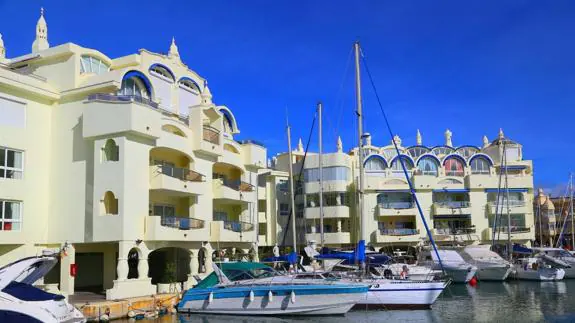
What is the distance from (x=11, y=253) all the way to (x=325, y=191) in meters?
34.1

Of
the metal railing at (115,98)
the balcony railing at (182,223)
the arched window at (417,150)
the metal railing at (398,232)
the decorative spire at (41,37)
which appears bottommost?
the metal railing at (398,232)

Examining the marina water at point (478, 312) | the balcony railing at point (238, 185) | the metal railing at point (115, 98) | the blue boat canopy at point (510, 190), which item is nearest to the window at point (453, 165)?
the blue boat canopy at point (510, 190)

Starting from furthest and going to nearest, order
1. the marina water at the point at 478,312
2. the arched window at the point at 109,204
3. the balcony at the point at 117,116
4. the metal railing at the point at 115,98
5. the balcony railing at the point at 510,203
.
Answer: the balcony railing at the point at 510,203
the arched window at the point at 109,204
the metal railing at the point at 115,98
the balcony at the point at 117,116
the marina water at the point at 478,312

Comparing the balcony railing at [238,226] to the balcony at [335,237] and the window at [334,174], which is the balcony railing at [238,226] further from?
the window at [334,174]

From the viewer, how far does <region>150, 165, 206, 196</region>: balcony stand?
33.8 meters

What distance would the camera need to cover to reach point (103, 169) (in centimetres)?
3200

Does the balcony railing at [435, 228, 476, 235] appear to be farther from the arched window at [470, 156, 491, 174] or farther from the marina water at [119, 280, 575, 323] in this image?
the marina water at [119, 280, 575, 323]

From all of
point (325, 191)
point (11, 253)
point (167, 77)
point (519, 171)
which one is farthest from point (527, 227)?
point (11, 253)

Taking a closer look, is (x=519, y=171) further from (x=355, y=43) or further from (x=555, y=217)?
(x=355, y=43)

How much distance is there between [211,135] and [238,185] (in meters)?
4.95

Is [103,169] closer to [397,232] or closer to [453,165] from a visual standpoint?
[397,232]

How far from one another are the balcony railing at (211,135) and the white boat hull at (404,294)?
47.9 ft

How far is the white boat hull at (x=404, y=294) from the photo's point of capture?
32531 millimetres

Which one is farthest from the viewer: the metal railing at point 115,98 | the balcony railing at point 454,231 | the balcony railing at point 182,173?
the balcony railing at point 454,231
